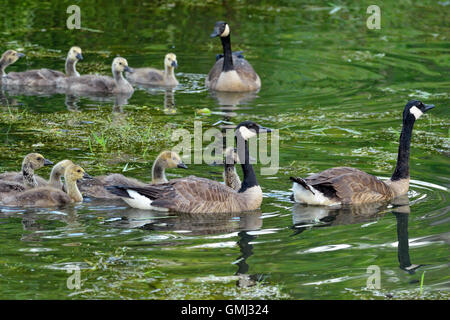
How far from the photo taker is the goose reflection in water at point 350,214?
973 centimetres

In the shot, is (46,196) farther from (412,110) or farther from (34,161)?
(412,110)

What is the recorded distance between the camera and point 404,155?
11117mm

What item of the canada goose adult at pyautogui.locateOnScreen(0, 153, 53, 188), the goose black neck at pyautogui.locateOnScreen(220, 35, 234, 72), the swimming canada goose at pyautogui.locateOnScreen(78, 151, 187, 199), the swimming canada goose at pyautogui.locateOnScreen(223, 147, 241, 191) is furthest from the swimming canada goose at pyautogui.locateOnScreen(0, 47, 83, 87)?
the swimming canada goose at pyautogui.locateOnScreen(223, 147, 241, 191)

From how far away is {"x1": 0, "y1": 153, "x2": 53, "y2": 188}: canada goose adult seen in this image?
10617 millimetres

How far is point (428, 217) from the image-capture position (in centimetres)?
1002

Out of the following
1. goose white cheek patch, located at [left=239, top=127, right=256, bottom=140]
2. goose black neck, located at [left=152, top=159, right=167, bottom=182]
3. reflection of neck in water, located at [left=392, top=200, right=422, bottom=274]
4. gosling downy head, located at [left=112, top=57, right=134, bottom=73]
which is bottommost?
reflection of neck in water, located at [left=392, top=200, right=422, bottom=274]

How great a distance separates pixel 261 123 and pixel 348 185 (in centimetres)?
410

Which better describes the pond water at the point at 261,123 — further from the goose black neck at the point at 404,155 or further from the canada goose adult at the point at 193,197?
the goose black neck at the point at 404,155

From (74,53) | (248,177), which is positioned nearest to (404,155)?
(248,177)

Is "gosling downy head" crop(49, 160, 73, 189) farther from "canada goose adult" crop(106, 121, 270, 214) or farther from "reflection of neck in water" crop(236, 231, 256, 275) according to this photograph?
"reflection of neck in water" crop(236, 231, 256, 275)

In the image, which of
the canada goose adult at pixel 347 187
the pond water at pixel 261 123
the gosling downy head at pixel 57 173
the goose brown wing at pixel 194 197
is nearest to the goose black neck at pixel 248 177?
the goose brown wing at pixel 194 197

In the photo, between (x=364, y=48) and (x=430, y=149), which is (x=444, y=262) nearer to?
(x=430, y=149)

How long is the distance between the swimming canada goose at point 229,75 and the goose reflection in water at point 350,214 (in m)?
6.99
